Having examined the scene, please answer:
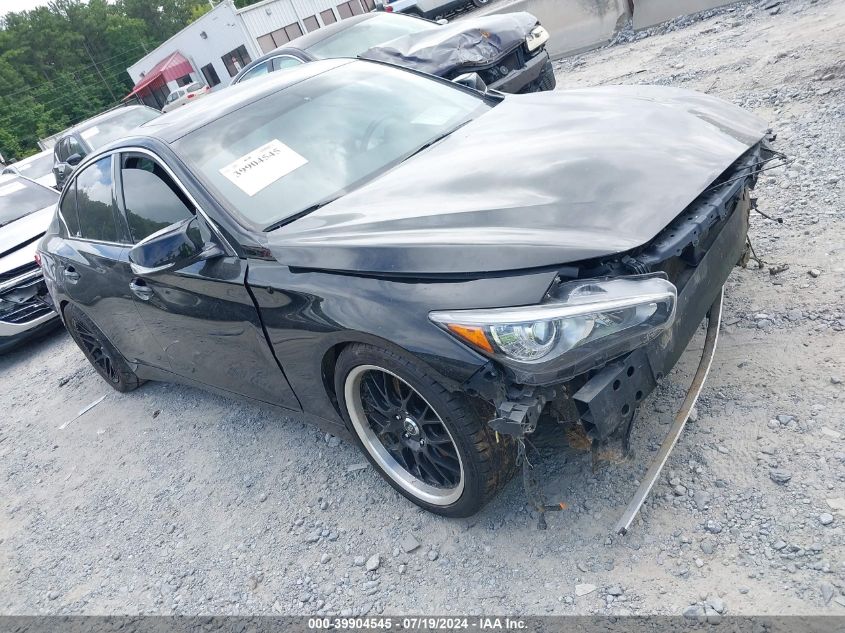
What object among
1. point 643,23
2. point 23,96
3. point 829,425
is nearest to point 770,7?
point 643,23

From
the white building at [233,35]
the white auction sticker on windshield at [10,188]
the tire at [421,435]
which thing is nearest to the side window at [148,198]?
the tire at [421,435]

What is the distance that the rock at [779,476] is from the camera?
2.33 meters

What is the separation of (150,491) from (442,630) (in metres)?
2.19

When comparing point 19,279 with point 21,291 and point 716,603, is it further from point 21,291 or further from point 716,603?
point 716,603

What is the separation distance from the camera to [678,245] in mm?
2236

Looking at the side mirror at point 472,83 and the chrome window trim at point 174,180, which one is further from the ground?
the chrome window trim at point 174,180

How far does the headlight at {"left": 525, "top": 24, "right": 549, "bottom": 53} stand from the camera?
7.58 meters

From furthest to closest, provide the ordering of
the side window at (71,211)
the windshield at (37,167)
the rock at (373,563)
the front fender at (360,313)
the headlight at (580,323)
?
the windshield at (37,167) < the side window at (71,211) < the rock at (373,563) < the front fender at (360,313) < the headlight at (580,323)

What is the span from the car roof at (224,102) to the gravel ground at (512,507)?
1720 millimetres

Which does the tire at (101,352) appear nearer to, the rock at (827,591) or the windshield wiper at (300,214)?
the windshield wiper at (300,214)

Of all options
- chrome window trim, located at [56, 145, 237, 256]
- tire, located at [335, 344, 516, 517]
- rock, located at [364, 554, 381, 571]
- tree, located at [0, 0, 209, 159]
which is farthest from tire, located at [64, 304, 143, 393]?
tree, located at [0, 0, 209, 159]

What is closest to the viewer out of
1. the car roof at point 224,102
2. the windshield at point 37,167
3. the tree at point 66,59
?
the car roof at point 224,102

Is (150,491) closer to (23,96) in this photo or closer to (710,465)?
(710,465)

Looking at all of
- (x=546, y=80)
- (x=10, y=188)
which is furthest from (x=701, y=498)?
(x=10, y=188)
